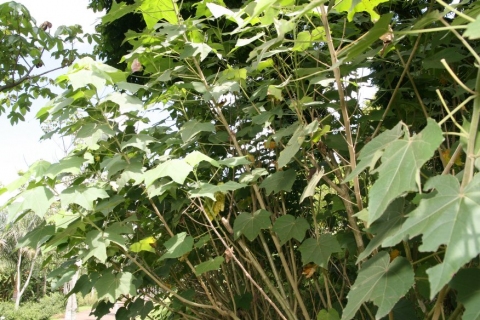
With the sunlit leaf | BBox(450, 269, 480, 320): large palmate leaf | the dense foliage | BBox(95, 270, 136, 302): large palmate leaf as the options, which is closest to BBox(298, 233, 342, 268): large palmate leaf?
the dense foliage

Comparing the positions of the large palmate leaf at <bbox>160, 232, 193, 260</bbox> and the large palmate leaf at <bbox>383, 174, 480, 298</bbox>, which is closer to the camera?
the large palmate leaf at <bbox>383, 174, 480, 298</bbox>

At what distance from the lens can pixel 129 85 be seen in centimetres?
178

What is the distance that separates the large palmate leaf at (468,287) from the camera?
0.73 metres

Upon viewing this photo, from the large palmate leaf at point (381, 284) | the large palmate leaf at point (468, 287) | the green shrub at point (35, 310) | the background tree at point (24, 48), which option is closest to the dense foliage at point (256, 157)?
the large palmate leaf at point (381, 284)

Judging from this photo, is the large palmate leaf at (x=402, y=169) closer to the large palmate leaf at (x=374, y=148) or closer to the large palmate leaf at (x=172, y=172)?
the large palmate leaf at (x=374, y=148)

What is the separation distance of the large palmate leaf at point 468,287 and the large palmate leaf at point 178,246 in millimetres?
1132

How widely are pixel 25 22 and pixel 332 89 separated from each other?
361 cm

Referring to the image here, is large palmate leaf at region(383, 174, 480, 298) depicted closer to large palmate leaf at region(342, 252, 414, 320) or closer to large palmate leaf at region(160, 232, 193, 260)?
large palmate leaf at region(342, 252, 414, 320)

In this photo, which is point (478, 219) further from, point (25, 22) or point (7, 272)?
point (7, 272)

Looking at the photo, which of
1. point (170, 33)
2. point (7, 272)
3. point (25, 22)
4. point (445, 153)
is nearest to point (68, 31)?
point (25, 22)

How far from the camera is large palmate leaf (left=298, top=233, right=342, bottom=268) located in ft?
5.35

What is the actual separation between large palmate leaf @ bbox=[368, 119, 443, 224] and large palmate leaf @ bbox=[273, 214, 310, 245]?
0.93 meters

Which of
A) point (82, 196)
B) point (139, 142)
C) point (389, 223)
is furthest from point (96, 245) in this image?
point (389, 223)

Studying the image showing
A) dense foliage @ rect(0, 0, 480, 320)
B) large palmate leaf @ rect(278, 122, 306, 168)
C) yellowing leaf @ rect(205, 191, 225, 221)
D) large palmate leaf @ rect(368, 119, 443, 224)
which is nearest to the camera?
large palmate leaf @ rect(368, 119, 443, 224)
